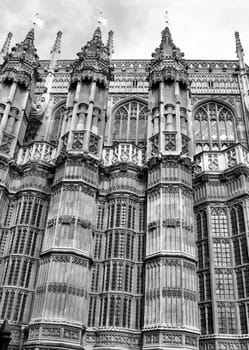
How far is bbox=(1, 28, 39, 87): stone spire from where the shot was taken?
89.1 ft

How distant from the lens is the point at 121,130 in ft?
98.5

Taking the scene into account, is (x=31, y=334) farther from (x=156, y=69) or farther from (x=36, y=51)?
(x=36, y=51)

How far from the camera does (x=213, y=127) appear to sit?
98.3 feet

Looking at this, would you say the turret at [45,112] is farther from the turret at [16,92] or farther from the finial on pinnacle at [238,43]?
the finial on pinnacle at [238,43]

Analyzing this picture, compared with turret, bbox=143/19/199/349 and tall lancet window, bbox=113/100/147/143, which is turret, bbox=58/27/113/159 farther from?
tall lancet window, bbox=113/100/147/143

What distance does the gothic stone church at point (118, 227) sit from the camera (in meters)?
17.7

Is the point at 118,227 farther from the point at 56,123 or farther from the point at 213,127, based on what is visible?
the point at 213,127

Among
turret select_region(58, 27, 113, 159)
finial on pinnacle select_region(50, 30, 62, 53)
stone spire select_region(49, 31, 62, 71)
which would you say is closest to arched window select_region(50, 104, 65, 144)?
turret select_region(58, 27, 113, 159)

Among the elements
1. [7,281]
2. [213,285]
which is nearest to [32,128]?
[7,281]

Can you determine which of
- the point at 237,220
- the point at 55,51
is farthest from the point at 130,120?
the point at 237,220

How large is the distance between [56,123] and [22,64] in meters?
5.41

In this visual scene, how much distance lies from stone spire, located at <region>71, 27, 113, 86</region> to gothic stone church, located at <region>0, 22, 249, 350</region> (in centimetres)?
11

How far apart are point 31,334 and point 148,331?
5.53m

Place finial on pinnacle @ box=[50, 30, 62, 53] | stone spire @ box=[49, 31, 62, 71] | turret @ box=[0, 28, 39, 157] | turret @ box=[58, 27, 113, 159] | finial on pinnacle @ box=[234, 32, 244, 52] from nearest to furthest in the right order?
turret @ box=[58, 27, 113, 159] < turret @ box=[0, 28, 39, 157] < stone spire @ box=[49, 31, 62, 71] < finial on pinnacle @ box=[234, 32, 244, 52] < finial on pinnacle @ box=[50, 30, 62, 53]
